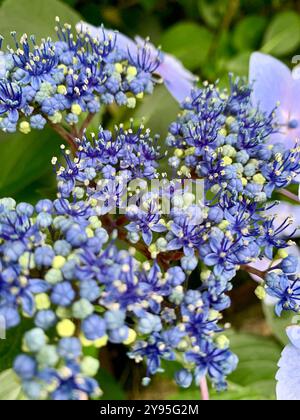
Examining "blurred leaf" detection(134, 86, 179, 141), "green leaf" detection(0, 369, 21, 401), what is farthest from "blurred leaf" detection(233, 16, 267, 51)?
"green leaf" detection(0, 369, 21, 401)

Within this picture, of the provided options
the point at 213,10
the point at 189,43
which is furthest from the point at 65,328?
the point at 213,10

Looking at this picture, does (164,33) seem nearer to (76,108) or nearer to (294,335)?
(76,108)

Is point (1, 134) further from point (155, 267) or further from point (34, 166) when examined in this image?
point (155, 267)

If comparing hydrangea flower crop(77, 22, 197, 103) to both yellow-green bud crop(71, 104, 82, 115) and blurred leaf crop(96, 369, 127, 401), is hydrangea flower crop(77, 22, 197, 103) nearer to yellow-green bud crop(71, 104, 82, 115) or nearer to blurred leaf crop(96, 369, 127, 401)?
yellow-green bud crop(71, 104, 82, 115)

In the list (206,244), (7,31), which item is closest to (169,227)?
(206,244)

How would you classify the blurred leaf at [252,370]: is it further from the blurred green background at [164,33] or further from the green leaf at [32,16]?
the green leaf at [32,16]

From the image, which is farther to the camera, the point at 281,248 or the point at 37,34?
the point at 37,34

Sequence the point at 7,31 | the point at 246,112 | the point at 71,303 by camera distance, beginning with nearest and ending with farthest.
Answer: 1. the point at 71,303
2. the point at 246,112
3. the point at 7,31
